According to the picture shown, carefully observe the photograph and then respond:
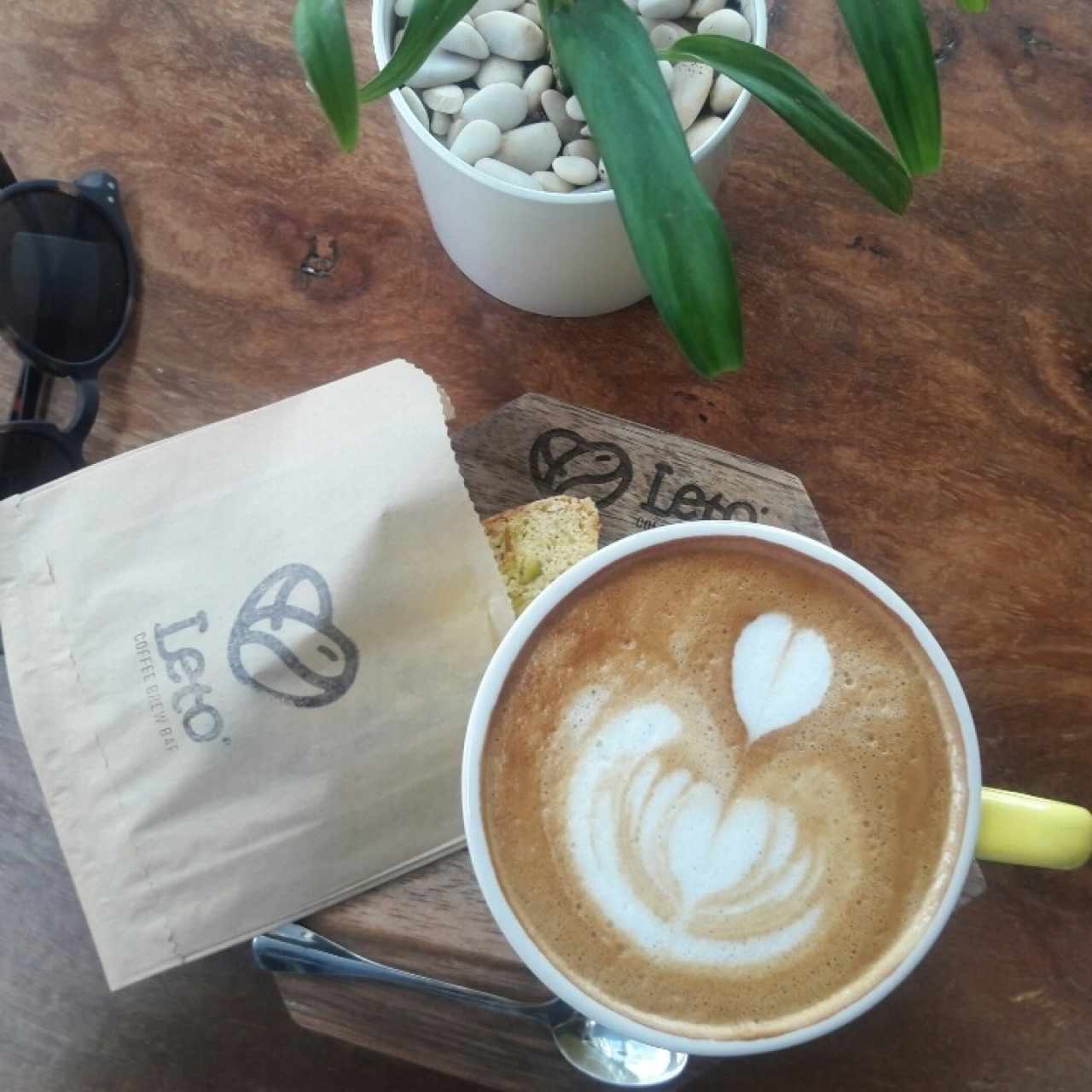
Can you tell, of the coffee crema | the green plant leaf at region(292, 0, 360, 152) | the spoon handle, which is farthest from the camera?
the spoon handle

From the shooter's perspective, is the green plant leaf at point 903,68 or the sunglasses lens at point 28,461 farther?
the sunglasses lens at point 28,461

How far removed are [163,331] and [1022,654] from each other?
0.61 metres

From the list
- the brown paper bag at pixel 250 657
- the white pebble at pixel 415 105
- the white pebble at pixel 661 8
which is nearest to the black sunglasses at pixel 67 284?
the brown paper bag at pixel 250 657

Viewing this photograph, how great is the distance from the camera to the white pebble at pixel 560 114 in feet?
1.93

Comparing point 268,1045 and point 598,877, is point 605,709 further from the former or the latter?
point 268,1045

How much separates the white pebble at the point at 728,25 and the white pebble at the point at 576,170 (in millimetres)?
92

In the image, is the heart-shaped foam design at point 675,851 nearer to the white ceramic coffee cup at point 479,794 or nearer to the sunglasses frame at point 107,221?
the white ceramic coffee cup at point 479,794

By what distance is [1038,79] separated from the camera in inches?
29.2

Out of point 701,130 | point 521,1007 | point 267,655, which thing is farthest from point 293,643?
point 701,130

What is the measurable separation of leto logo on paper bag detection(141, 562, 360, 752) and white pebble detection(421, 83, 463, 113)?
0.26 meters

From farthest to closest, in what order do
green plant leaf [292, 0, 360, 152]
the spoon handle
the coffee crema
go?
the spoon handle < the coffee crema < green plant leaf [292, 0, 360, 152]

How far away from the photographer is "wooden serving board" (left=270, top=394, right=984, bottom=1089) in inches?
25.2

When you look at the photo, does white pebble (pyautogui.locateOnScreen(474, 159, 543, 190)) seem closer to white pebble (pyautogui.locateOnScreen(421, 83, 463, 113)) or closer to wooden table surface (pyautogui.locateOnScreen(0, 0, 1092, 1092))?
white pebble (pyautogui.locateOnScreen(421, 83, 463, 113))

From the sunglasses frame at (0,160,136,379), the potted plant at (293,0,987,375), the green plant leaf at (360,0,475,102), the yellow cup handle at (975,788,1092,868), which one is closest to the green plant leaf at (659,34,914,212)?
the potted plant at (293,0,987,375)
